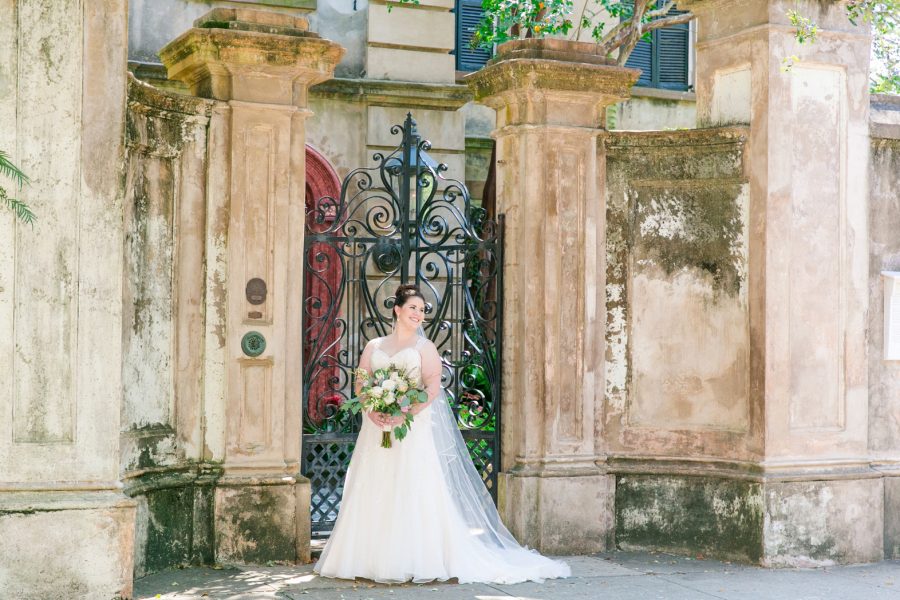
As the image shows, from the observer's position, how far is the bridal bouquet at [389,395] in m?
7.71

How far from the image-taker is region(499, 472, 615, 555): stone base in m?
8.46

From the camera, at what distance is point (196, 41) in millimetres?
7992

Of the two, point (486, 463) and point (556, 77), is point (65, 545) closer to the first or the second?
point (486, 463)

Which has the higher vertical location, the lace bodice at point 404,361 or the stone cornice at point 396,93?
the stone cornice at point 396,93

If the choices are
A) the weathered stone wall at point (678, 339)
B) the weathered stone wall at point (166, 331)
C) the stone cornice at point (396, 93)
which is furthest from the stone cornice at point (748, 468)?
the stone cornice at point (396, 93)

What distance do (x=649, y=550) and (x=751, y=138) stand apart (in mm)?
3116

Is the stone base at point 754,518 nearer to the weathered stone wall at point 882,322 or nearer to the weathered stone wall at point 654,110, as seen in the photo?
the weathered stone wall at point 882,322

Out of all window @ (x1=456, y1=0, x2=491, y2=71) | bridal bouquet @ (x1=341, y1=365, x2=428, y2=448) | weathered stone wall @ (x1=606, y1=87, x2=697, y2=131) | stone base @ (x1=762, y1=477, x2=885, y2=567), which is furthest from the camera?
weathered stone wall @ (x1=606, y1=87, x2=697, y2=131)

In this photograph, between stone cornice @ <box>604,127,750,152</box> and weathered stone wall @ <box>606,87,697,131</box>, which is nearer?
stone cornice @ <box>604,127,750,152</box>

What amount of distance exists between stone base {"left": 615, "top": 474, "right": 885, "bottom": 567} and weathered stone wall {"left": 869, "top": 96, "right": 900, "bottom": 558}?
21 centimetres

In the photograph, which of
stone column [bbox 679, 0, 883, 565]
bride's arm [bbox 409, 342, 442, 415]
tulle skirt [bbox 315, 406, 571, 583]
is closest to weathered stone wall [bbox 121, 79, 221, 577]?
tulle skirt [bbox 315, 406, 571, 583]

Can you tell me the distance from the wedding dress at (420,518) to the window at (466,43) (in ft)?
28.0

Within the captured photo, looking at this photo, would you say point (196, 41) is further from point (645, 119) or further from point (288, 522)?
point (645, 119)

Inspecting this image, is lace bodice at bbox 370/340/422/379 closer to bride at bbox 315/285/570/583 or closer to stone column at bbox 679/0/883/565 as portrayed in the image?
bride at bbox 315/285/570/583
